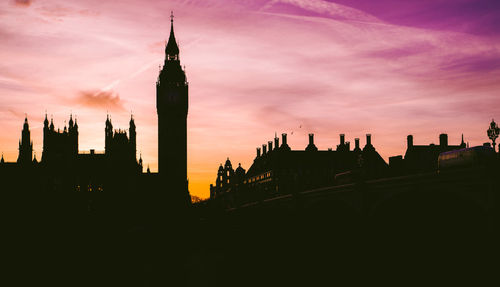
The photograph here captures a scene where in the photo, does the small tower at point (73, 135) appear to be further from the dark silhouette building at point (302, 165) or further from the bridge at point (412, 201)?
the bridge at point (412, 201)

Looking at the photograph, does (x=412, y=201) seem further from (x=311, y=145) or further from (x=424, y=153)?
(x=311, y=145)

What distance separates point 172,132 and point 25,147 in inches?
1292

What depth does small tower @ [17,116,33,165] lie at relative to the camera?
11062 cm

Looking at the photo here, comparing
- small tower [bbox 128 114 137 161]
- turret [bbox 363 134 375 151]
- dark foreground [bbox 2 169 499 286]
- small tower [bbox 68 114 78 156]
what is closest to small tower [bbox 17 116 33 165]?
small tower [bbox 68 114 78 156]

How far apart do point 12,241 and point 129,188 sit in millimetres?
61631

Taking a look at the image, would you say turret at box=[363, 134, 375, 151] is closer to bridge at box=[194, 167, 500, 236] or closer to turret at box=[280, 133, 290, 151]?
turret at box=[280, 133, 290, 151]

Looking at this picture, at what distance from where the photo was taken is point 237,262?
5991cm

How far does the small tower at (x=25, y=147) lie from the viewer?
111 m

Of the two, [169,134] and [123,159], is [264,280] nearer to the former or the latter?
[123,159]

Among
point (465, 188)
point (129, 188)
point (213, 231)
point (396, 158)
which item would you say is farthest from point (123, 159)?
point (465, 188)

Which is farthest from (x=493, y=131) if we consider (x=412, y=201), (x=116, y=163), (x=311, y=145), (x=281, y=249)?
(x=311, y=145)

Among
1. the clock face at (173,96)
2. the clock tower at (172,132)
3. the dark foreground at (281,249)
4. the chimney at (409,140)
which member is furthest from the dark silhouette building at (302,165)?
the dark foreground at (281,249)

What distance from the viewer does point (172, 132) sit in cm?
13150

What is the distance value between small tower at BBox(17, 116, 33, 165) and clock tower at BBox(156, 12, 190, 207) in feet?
94.6
